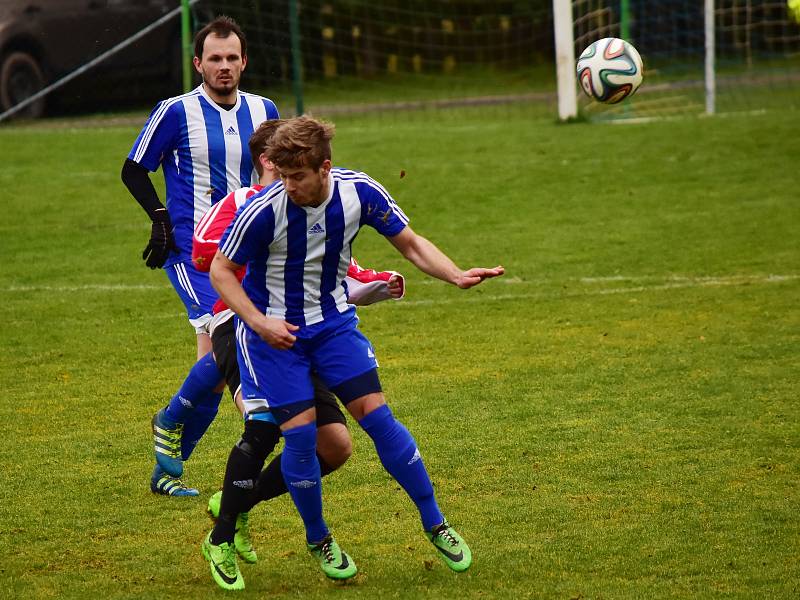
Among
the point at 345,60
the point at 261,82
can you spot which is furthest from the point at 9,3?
the point at 345,60

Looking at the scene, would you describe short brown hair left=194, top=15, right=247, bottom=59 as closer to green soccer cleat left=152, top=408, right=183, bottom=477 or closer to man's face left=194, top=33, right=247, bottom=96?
man's face left=194, top=33, right=247, bottom=96

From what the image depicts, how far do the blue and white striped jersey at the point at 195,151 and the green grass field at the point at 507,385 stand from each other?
135cm

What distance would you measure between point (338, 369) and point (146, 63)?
14.8 meters

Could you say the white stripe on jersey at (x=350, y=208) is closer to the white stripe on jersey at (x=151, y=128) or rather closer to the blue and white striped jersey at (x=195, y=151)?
the blue and white striped jersey at (x=195, y=151)

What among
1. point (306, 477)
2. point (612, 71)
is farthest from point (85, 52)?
point (306, 477)

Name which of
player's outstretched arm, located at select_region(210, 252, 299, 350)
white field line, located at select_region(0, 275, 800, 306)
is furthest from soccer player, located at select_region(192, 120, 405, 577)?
white field line, located at select_region(0, 275, 800, 306)

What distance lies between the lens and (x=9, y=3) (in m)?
18.8

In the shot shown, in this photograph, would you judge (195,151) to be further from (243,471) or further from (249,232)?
(243,471)

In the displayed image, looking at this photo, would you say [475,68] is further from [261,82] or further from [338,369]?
[338,369]

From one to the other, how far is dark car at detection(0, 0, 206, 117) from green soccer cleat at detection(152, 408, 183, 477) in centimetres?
1284

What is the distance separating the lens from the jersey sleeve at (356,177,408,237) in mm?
5109

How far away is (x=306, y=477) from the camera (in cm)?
511

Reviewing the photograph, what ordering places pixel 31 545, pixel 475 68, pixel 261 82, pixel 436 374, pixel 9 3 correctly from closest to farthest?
pixel 31 545 < pixel 436 374 < pixel 9 3 < pixel 261 82 < pixel 475 68

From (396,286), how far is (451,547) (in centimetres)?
107
